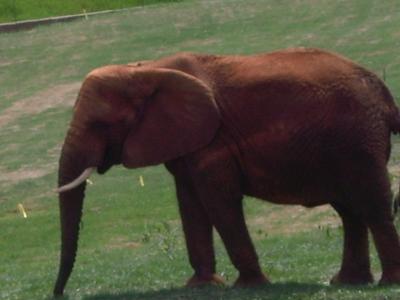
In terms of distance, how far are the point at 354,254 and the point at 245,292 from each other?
1.16m

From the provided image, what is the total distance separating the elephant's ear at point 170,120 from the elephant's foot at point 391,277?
5.60 feet

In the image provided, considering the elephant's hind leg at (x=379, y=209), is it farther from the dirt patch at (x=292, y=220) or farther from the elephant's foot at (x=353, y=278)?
the dirt patch at (x=292, y=220)

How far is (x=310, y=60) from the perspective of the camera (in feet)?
37.8

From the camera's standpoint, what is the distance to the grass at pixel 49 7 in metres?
47.5

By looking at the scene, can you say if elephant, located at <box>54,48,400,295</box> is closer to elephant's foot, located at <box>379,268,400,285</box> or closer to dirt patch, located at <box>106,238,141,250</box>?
elephant's foot, located at <box>379,268,400,285</box>

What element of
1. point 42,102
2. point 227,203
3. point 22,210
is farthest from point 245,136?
point 42,102

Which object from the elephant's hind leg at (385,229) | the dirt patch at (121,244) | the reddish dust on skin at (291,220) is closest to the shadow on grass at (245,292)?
the elephant's hind leg at (385,229)

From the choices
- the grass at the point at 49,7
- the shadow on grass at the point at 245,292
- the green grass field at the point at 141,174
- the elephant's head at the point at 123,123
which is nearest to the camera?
the shadow on grass at the point at 245,292

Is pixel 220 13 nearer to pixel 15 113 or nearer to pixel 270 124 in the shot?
pixel 15 113

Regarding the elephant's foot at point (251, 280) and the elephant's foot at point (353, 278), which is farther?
the elephant's foot at point (353, 278)

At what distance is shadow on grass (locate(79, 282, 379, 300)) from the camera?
35.8 feet

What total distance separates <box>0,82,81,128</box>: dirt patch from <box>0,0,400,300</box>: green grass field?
46 millimetres

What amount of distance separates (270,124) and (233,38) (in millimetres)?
26092

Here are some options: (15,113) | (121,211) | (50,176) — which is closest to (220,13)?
(15,113)
